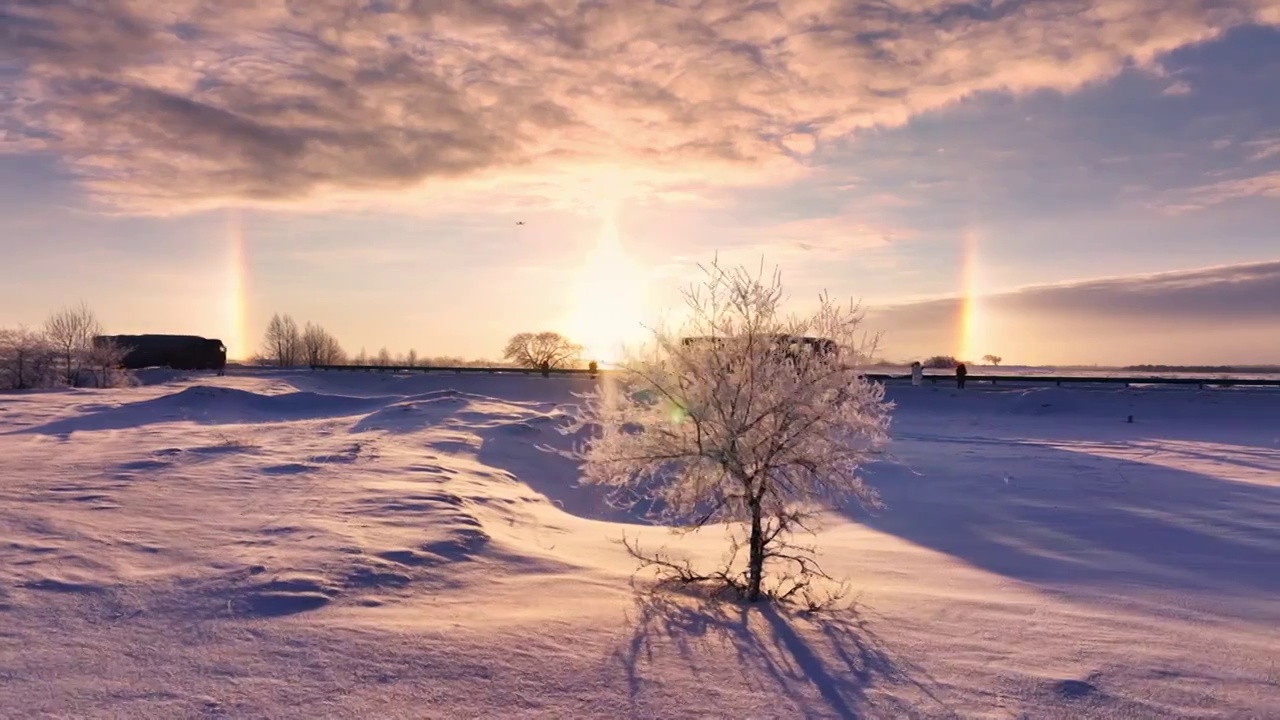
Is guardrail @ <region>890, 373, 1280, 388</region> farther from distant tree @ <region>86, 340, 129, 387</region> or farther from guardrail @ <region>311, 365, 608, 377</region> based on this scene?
distant tree @ <region>86, 340, 129, 387</region>

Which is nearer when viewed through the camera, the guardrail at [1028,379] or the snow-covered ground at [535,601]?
the snow-covered ground at [535,601]

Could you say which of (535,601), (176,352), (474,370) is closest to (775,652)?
(535,601)

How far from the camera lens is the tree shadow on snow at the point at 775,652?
17.5 feet

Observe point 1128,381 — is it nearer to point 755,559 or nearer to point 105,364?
point 755,559

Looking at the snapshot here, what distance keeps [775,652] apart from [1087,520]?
9.48m

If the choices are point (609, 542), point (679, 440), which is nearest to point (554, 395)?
point (609, 542)

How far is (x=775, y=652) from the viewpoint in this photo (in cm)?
616

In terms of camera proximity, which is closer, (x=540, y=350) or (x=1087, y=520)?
(x=1087, y=520)

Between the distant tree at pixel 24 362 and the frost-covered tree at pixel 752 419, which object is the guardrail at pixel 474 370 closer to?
the distant tree at pixel 24 362

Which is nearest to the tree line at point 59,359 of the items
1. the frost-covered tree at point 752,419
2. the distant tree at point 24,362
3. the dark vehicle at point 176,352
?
the distant tree at point 24,362

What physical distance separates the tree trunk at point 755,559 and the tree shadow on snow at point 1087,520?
12.0ft

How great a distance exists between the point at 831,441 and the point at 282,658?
5.44 metres

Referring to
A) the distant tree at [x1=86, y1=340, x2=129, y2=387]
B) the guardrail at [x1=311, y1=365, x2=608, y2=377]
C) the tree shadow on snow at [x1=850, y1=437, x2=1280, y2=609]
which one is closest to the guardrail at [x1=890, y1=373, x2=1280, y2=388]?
the tree shadow on snow at [x1=850, y1=437, x2=1280, y2=609]

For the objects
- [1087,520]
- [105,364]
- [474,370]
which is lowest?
[1087,520]
